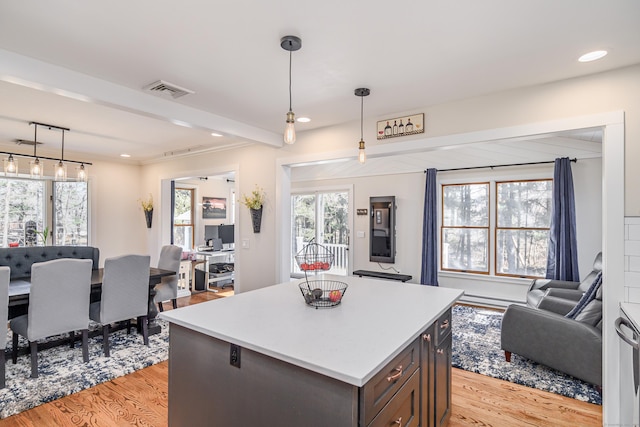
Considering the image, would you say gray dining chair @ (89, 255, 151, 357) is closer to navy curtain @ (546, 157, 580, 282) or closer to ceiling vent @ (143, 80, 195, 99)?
ceiling vent @ (143, 80, 195, 99)

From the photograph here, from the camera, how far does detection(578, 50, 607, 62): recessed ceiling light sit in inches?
85.5

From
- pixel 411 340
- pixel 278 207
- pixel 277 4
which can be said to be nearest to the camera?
pixel 411 340

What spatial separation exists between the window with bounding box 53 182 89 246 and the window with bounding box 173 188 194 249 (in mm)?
1767

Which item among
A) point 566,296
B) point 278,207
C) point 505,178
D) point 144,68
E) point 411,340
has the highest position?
point 144,68

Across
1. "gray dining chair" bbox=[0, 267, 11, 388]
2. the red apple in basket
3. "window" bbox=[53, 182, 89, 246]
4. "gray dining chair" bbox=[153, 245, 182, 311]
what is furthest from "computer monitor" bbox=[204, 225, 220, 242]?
the red apple in basket

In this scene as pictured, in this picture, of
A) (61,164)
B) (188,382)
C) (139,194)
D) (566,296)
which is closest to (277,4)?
(188,382)

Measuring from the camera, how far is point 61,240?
5652 millimetres

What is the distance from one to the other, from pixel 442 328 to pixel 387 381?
2.89 feet

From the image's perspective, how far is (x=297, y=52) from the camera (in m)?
2.19

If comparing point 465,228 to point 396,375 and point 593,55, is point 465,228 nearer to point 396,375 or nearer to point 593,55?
point 593,55

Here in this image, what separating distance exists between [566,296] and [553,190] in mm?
1508

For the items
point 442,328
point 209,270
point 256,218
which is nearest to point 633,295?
point 442,328

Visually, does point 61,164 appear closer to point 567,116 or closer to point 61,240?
point 61,240

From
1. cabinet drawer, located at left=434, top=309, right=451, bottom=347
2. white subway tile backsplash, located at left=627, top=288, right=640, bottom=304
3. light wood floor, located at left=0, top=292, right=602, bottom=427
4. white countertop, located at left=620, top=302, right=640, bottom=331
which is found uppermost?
white subway tile backsplash, located at left=627, top=288, right=640, bottom=304
